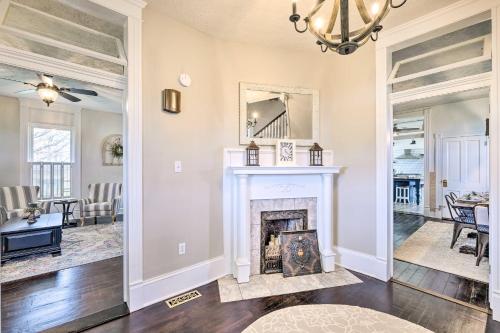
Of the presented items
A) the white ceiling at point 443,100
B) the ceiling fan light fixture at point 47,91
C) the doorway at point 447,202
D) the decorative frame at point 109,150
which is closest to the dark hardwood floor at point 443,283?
the doorway at point 447,202

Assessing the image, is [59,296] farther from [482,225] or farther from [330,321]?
[482,225]

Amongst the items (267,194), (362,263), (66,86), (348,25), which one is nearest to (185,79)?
(267,194)

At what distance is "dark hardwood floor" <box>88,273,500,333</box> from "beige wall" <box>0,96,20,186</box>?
16.2 feet

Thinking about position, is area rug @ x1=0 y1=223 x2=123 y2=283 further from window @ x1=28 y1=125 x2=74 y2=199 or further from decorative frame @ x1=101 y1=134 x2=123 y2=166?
decorative frame @ x1=101 y1=134 x2=123 y2=166

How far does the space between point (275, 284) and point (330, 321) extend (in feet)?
2.45

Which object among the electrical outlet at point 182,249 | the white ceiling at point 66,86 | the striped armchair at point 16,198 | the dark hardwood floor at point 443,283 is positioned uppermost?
the white ceiling at point 66,86

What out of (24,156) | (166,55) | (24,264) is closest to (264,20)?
(166,55)

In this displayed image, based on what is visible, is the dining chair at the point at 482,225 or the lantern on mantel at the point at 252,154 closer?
the lantern on mantel at the point at 252,154

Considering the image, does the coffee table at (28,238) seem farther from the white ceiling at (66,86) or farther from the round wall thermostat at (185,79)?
the round wall thermostat at (185,79)

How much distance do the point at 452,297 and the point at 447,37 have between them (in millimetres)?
2857

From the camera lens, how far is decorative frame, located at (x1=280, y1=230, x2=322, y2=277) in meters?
2.94

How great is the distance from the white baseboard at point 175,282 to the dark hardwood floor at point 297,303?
0.26ft

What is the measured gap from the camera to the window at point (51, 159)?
17.9 ft

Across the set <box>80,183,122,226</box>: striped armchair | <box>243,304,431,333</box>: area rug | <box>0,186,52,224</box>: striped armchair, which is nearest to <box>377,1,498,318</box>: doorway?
<box>243,304,431,333</box>: area rug
